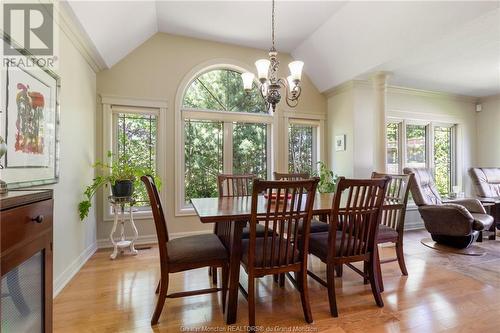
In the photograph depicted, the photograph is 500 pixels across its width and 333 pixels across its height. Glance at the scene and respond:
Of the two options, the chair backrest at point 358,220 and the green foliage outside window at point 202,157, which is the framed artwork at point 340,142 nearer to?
the green foliage outside window at point 202,157

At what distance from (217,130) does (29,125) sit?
2.55 meters

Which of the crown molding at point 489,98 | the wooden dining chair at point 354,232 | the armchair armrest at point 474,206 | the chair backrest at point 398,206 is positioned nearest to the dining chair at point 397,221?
the chair backrest at point 398,206

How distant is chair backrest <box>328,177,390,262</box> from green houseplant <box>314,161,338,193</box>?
2125mm

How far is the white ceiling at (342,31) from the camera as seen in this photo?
2.64 m

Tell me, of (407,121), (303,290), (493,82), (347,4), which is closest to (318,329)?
(303,290)

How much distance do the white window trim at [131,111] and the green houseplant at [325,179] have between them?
247cm

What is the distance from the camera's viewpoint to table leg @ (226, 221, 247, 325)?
1.82m

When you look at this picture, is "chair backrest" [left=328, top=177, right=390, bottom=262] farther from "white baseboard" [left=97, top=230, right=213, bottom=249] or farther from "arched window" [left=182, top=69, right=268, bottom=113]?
"arched window" [left=182, top=69, right=268, bottom=113]

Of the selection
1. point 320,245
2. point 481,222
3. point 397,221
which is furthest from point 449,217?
point 320,245

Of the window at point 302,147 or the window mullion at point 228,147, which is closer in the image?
the window mullion at point 228,147

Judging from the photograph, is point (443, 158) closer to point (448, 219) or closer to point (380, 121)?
point (448, 219)

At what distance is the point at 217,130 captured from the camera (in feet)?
13.7

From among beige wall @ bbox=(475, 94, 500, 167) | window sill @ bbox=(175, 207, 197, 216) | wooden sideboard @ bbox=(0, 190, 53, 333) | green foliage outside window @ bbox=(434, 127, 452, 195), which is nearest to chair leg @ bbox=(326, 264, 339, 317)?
wooden sideboard @ bbox=(0, 190, 53, 333)

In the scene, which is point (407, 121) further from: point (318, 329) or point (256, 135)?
point (318, 329)
